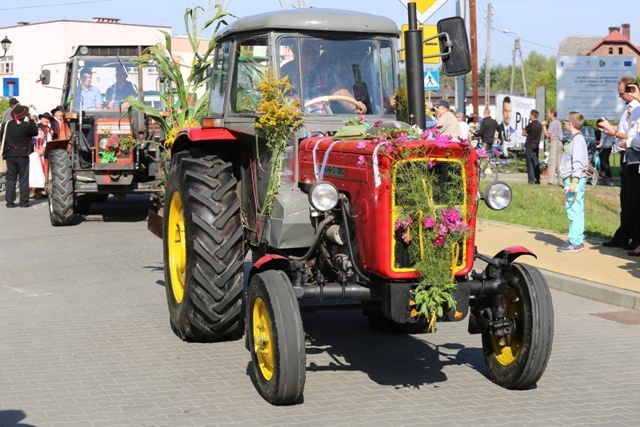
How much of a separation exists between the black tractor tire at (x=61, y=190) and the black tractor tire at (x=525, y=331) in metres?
11.6

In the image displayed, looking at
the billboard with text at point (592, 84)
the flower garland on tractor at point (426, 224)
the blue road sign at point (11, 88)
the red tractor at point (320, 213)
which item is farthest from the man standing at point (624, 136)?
the blue road sign at point (11, 88)

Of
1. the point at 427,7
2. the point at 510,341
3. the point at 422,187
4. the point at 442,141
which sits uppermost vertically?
the point at 427,7

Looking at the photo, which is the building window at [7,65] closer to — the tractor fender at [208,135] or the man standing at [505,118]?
the man standing at [505,118]

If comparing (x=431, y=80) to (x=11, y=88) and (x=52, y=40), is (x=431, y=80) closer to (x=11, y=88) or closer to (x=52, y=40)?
(x=11, y=88)

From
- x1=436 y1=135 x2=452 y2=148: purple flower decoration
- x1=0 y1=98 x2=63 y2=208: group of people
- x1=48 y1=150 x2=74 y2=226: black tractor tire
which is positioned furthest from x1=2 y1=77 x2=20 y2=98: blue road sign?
x1=436 y1=135 x2=452 y2=148: purple flower decoration

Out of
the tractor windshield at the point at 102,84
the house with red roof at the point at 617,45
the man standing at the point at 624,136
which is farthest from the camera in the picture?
the house with red roof at the point at 617,45

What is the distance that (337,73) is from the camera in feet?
26.7

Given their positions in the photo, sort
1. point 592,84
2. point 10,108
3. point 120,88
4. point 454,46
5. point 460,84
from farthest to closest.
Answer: point 592,84 → point 10,108 → point 460,84 → point 120,88 → point 454,46

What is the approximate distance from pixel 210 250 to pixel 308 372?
3.93 ft

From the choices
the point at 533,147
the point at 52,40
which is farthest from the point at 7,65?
the point at 533,147

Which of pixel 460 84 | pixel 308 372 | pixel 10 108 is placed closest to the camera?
pixel 308 372

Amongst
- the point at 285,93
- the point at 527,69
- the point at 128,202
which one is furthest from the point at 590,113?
the point at 527,69

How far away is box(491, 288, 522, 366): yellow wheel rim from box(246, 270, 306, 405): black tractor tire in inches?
57.8

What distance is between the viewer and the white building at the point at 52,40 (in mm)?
63312
